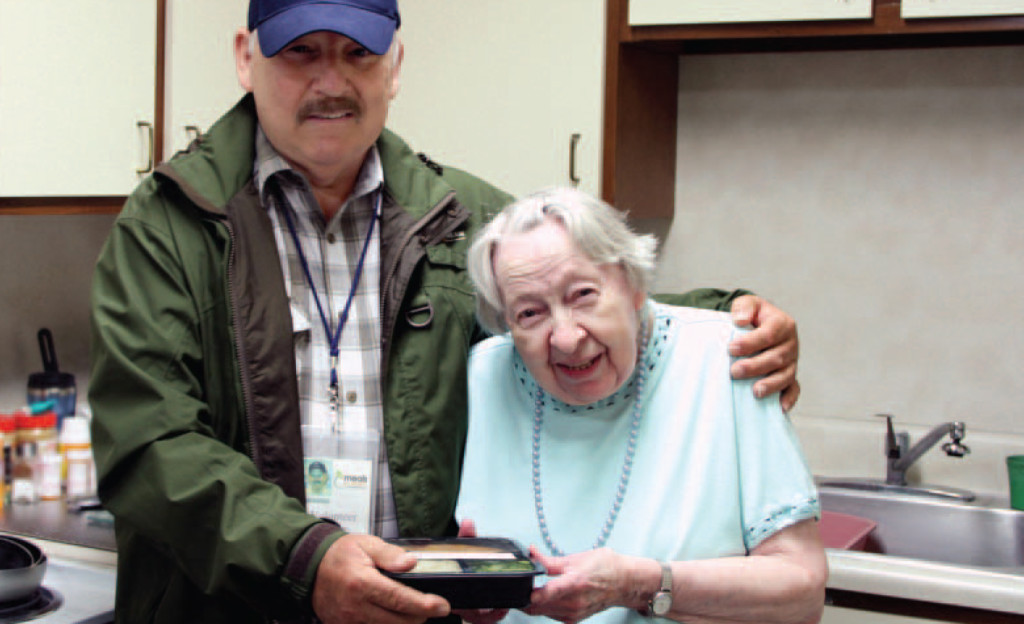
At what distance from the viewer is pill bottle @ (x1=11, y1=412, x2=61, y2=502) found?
2.39 metres

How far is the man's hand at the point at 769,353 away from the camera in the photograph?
4.46ft

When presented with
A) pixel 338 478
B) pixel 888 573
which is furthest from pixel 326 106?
pixel 888 573

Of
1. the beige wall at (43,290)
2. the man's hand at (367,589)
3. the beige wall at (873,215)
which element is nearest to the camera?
the man's hand at (367,589)

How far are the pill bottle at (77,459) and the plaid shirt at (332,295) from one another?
45.3 inches

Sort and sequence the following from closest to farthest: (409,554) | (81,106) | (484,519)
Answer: (409,554), (484,519), (81,106)

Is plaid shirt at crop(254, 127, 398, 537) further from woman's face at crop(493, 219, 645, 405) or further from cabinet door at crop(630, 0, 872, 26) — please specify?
cabinet door at crop(630, 0, 872, 26)

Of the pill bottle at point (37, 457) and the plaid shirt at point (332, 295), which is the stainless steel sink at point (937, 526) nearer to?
the plaid shirt at point (332, 295)

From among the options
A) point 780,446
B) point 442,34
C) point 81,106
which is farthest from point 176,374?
point 442,34

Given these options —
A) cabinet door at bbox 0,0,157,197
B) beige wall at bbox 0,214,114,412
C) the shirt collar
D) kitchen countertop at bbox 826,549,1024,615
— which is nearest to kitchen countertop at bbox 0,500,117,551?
beige wall at bbox 0,214,114,412

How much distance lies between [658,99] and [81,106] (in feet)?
4.15

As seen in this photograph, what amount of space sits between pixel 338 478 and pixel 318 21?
1.90ft

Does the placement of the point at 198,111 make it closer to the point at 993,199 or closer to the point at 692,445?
the point at 692,445

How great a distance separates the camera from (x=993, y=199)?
8.13 feet

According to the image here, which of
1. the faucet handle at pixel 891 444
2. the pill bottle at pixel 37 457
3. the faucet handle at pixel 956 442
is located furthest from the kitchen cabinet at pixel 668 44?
the pill bottle at pixel 37 457
